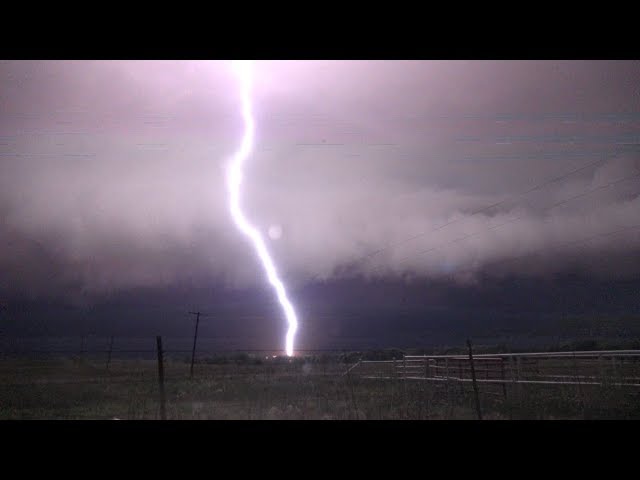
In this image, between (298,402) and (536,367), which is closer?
(298,402)

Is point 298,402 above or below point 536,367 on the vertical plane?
below

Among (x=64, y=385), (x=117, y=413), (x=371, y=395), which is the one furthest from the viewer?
(x=64, y=385)

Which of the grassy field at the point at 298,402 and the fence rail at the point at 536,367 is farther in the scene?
the fence rail at the point at 536,367

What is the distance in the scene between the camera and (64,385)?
16.8 metres

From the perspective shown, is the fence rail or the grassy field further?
the fence rail
